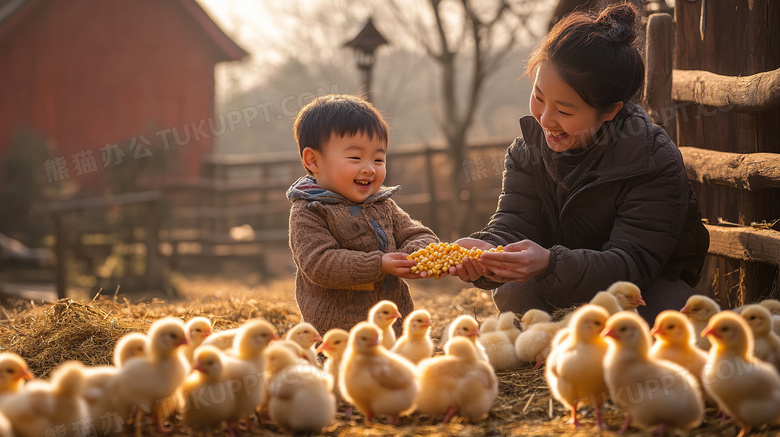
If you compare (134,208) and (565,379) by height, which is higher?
(134,208)

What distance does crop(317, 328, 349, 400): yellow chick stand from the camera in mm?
3293

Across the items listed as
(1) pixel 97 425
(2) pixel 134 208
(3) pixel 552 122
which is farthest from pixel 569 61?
(2) pixel 134 208

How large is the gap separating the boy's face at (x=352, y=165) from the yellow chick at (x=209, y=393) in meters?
1.84

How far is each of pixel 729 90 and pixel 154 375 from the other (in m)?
4.19

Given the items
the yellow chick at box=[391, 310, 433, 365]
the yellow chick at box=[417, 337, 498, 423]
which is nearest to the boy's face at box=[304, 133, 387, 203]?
the yellow chick at box=[391, 310, 433, 365]

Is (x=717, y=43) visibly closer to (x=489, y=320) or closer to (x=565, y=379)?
(x=489, y=320)

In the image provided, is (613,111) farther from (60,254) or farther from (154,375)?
(60,254)

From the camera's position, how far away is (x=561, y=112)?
167 inches

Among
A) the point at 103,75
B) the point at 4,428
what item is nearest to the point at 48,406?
the point at 4,428

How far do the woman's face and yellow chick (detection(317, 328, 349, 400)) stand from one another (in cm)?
183

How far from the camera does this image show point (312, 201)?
4328 mm

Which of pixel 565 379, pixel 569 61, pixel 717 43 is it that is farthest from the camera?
pixel 717 43

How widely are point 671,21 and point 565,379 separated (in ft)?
13.1

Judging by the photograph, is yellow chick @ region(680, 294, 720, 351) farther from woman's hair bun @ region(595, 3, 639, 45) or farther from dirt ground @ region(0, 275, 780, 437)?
woman's hair bun @ region(595, 3, 639, 45)
